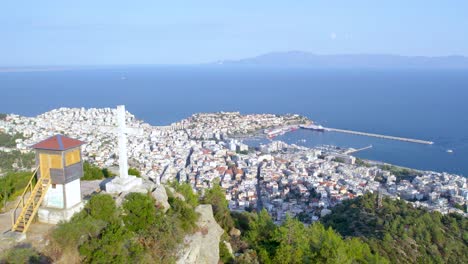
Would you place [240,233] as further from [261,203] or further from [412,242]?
[261,203]

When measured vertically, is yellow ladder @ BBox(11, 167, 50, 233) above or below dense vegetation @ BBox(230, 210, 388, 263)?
above

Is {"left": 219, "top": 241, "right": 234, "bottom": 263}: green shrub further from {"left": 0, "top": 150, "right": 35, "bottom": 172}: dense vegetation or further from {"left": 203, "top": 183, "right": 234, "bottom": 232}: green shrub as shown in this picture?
{"left": 0, "top": 150, "right": 35, "bottom": 172}: dense vegetation

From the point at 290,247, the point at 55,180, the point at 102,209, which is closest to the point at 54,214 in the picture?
the point at 55,180

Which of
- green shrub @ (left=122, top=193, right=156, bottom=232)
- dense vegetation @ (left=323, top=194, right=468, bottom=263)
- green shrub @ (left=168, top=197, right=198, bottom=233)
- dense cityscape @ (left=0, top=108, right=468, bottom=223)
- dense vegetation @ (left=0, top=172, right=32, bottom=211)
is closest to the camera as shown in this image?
green shrub @ (left=122, top=193, right=156, bottom=232)

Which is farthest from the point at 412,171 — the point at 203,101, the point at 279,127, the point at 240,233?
the point at 203,101

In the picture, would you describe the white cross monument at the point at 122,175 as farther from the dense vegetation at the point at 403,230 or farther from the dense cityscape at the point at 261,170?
the dense cityscape at the point at 261,170

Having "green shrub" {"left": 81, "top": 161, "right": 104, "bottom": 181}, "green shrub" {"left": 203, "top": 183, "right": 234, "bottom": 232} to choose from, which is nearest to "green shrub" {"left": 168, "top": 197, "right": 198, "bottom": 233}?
"green shrub" {"left": 203, "top": 183, "right": 234, "bottom": 232}
